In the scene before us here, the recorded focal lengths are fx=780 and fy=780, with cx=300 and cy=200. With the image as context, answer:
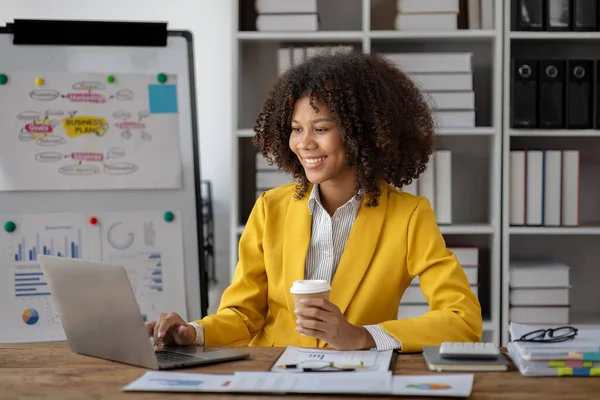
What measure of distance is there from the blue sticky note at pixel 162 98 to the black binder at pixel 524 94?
1.24 meters

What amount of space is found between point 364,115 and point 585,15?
152cm

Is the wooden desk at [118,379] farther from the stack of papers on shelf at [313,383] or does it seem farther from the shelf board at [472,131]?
the shelf board at [472,131]

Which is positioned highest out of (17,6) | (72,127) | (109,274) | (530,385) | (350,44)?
(17,6)

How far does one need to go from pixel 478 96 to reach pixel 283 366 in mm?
2169

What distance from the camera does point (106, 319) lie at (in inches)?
53.9

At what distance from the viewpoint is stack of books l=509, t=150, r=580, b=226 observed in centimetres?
291

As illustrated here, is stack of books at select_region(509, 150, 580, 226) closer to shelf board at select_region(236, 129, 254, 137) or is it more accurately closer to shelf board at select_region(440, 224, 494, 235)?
shelf board at select_region(440, 224, 494, 235)

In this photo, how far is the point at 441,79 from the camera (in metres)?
2.91

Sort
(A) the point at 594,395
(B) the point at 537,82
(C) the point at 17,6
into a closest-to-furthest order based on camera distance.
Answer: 1. (A) the point at 594,395
2. (B) the point at 537,82
3. (C) the point at 17,6

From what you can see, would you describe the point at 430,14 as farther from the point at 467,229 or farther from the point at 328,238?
the point at 328,238

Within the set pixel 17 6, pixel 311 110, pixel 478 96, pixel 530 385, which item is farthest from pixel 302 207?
pixel 17 6

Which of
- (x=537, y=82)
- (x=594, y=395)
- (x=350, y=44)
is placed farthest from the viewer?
(x=350, y=44)

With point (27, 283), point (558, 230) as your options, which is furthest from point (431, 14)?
point (27, 283)

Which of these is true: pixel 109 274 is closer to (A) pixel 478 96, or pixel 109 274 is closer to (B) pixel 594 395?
(B) pixel 594 395
